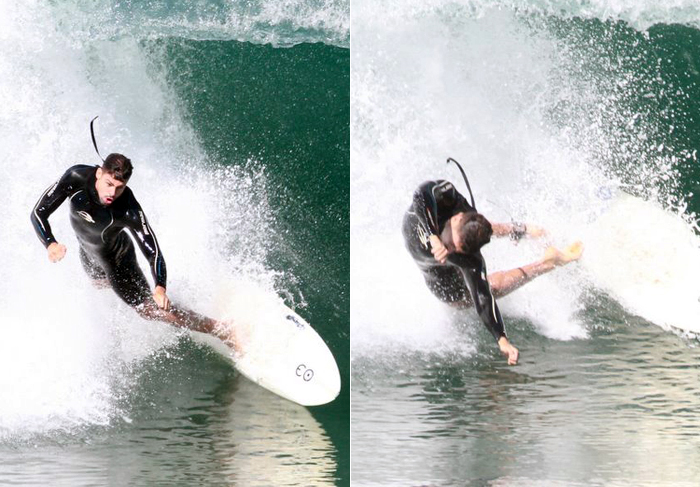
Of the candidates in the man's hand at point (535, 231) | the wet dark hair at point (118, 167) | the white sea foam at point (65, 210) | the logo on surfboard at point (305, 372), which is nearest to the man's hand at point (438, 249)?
the man's hand at point (535, 231)

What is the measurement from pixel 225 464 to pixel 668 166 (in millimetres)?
1957

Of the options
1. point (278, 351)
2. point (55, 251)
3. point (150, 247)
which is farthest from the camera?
point (278, 351)

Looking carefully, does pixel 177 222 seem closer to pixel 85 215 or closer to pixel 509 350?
pixel 85 215

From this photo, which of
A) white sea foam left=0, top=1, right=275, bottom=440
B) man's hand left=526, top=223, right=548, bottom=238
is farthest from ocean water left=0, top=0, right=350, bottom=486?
man's hand left=526, top=223, right=548, bottom=238

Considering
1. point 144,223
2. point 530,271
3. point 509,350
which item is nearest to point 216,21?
point 144,223

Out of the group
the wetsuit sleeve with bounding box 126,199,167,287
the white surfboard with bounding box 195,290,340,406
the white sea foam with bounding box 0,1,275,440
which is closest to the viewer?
the white sea foam with bounding box 0,1,275,440

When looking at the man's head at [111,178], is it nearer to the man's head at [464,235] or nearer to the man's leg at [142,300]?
the man's leg at [142,300]

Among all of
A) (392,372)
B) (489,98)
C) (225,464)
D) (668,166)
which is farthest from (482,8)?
(225,464)

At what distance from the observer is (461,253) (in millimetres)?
3342

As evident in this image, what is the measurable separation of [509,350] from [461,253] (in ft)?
1.31

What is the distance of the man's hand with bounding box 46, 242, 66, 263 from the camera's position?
3.09 meters

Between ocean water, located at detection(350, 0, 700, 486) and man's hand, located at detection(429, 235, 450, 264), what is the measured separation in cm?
10

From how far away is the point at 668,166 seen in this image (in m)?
3.39

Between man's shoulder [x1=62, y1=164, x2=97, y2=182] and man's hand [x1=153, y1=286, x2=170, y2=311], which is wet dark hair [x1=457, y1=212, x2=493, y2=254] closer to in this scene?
man's hand [x1=153, y1=286, x2=170, y2=311]
